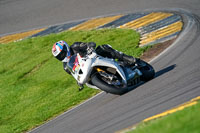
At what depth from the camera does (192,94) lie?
8086mm

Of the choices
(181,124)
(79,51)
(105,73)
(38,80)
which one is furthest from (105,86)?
(38,80)

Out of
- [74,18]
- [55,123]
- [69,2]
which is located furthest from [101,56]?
[69,2]

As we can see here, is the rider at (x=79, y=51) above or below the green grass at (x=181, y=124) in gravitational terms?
below

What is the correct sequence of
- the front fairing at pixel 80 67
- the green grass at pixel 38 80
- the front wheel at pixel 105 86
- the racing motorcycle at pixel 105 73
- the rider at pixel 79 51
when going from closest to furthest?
1. the front wheel at pixel 105 86
2. the racing motorcycle at pixel 105 73
3. the front fairing at pixel 80 67
4. the rider at pixel 79 51
5. the green grass at pixel 38 80

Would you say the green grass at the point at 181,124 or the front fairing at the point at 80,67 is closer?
the green grass at the point at 181,124

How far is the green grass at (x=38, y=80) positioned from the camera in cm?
1131

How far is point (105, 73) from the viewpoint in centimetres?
930

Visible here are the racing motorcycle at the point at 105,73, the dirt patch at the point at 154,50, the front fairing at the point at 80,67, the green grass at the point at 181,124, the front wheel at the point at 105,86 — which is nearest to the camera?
the green grass at the point at 181,124

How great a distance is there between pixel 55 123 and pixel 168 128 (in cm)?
529

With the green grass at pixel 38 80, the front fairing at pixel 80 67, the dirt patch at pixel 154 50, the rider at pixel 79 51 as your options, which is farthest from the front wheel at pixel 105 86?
the dirt patch at pixel 154 50

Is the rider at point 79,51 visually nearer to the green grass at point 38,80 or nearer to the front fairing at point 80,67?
the front fairing at point 80,67

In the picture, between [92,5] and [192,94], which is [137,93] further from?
[92,5]

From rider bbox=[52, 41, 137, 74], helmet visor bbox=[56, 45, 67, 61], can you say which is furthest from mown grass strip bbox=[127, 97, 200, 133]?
helmet visor bbox=[56, 45, 67, 61]

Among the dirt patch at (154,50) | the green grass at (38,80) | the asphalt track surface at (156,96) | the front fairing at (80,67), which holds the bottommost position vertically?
the green grass at (38,80)
